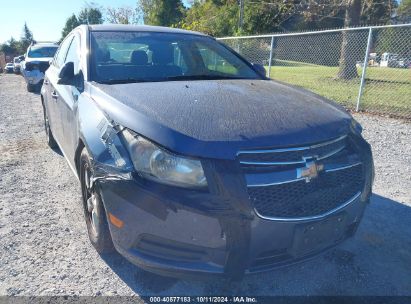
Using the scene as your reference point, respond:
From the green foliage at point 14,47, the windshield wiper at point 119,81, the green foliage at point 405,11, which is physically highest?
the green foliage at point 405,11

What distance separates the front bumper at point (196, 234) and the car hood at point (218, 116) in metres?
0.29

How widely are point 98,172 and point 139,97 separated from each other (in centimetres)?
59

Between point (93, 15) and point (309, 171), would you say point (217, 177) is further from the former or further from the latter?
point (93, 15)

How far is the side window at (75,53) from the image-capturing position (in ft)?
11.0

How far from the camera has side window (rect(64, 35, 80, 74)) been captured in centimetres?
334

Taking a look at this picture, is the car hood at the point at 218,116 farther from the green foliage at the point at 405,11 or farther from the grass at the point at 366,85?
the green foliage at the point at 405,11

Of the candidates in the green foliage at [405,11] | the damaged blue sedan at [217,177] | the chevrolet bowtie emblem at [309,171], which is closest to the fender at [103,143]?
the damaged blue sedan at [217,177]

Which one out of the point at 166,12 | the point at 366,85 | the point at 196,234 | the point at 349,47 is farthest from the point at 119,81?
the point at 166,12

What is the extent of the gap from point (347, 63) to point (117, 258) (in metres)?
12.6

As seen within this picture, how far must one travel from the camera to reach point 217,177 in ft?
6.22

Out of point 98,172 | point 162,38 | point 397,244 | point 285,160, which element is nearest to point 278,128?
point 285,160

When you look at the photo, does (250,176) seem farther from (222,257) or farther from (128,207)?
(128,207)

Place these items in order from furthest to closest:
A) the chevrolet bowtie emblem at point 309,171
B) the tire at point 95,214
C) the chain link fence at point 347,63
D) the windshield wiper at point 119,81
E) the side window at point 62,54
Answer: the chain link fence at point 347,63 → the side window at point 62,54 → the windshield wiper at point 119,81 → the tire at point 95,214 → the chevrolet bowtie emblem at point 309,171

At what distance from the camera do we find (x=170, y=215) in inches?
75.3
